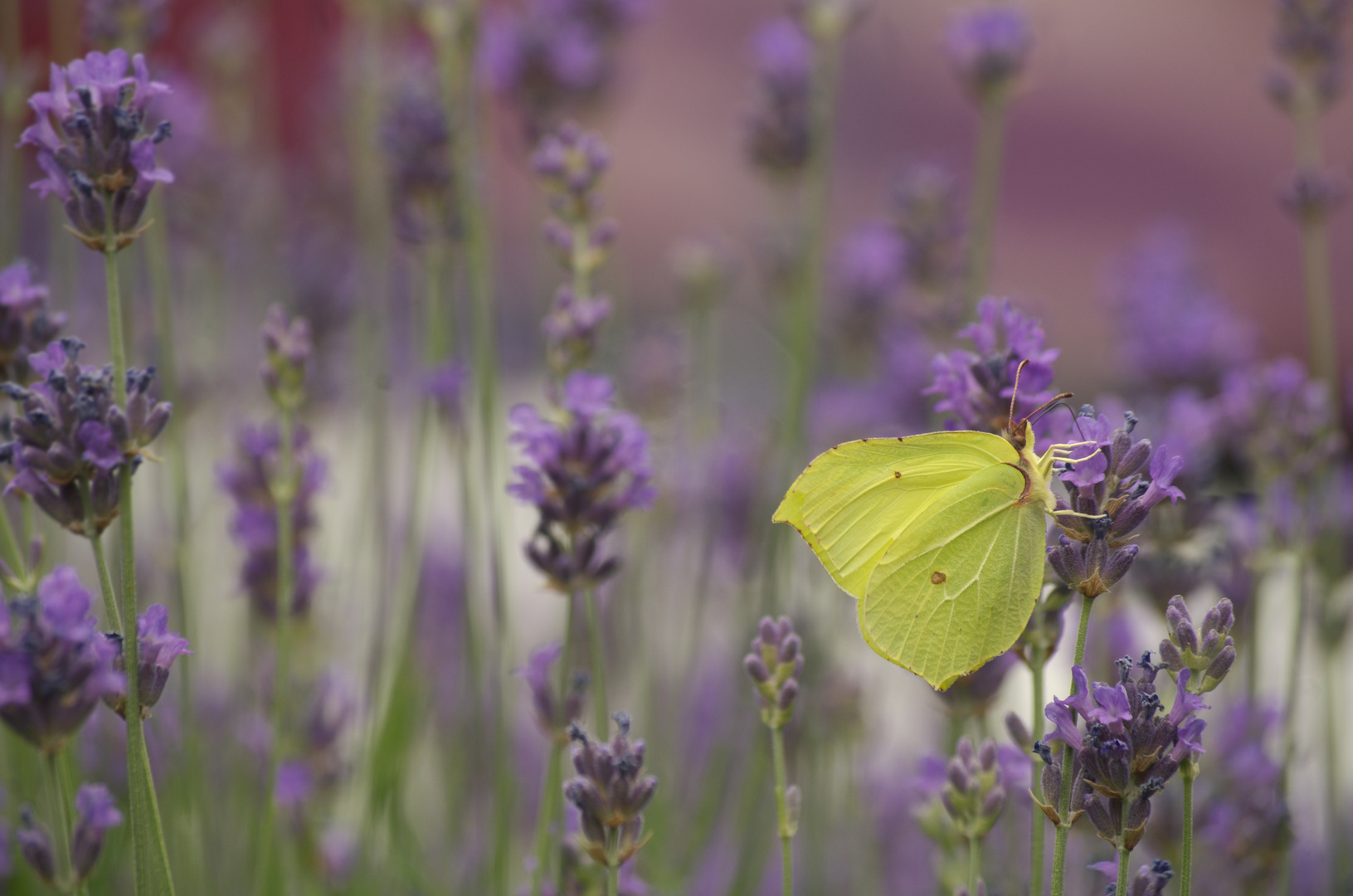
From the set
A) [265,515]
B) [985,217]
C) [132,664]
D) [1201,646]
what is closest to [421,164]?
[265,515]

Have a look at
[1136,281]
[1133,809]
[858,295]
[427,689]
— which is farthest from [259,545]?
[1136,281]

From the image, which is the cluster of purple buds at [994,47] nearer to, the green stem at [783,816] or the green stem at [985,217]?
the green stem at [985,217]

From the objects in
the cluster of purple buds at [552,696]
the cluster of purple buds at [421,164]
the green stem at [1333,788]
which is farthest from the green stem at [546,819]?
the green stem at [1333,788]

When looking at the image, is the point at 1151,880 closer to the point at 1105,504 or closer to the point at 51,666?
the point at 1105,504

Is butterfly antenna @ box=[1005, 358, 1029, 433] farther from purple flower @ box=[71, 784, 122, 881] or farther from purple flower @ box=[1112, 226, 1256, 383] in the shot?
purple flower @ box=[1112, 226, 1256, 383]

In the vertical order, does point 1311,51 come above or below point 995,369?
above
